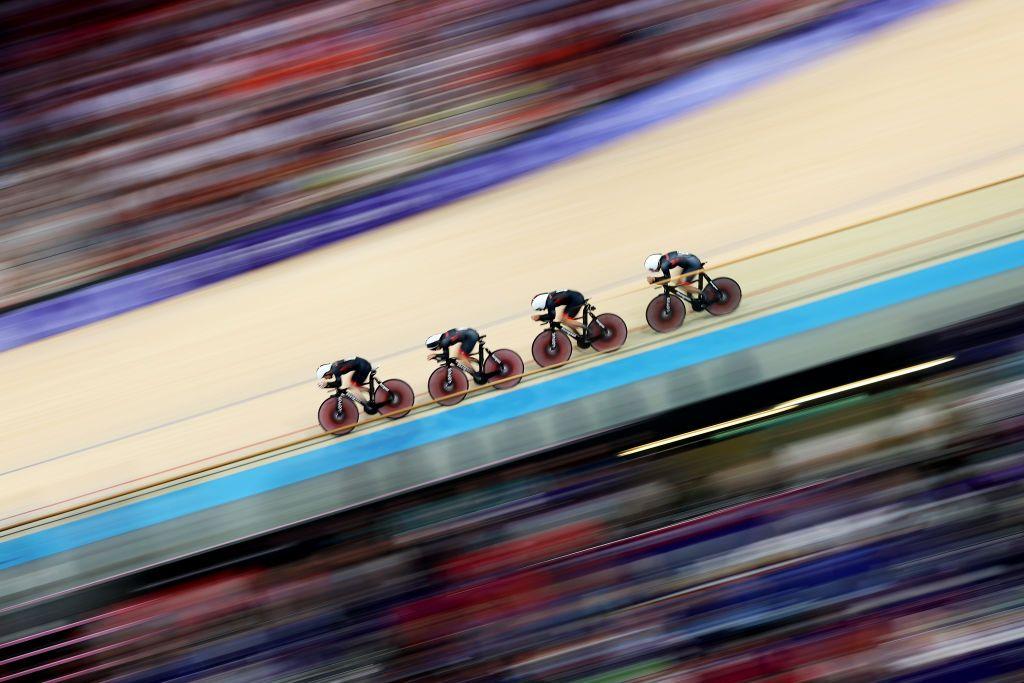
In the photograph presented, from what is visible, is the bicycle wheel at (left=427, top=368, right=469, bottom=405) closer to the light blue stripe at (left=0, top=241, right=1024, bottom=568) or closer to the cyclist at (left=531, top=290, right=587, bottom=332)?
the light blue stripe at (left=0, top=241, right=1024, bottom=568)

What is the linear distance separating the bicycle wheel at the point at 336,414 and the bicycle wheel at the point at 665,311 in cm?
141

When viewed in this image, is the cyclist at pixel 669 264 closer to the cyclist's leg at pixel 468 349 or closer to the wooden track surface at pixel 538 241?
the cyclist's leg at pixel 468 349

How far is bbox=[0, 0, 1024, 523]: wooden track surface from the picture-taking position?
18.2 feet

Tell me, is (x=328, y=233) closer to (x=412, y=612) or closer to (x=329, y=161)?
(x=329, y=161)

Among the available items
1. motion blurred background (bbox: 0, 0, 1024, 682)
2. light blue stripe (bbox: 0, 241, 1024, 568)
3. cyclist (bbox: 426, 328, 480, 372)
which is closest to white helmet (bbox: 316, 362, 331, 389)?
motion blurred background (bbox: 0, 0, 1024, 682)

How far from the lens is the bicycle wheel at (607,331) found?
4324mm

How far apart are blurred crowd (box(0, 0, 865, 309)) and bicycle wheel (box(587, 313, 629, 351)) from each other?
6.91ft

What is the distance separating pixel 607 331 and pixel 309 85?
9.47 feet

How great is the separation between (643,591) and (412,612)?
905 mm

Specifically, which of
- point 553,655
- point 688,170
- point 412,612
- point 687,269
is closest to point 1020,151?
point 688,170

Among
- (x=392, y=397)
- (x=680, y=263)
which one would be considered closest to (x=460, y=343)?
(x=392, y=397)

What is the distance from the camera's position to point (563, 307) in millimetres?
4590

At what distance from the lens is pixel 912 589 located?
4.00m

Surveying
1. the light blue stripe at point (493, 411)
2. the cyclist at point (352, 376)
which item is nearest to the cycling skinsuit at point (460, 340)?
the cyclist at point (352, 376)
